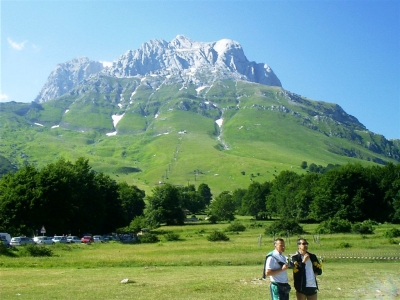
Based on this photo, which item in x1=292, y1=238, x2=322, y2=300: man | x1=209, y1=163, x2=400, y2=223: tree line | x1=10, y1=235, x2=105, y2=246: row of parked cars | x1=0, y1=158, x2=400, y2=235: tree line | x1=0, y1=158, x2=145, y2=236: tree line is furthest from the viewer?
x1=209, y1=163, x2=400, y2=223: tree line

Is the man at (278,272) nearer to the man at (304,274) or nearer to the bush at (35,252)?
the man at (304,274)

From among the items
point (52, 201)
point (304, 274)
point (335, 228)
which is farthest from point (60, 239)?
point (304, 274)

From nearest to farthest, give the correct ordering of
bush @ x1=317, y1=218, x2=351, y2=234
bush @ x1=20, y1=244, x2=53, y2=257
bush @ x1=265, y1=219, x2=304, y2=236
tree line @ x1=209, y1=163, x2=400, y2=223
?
Result: bush @ x1=20, y1=244, x2=53, y2=257 < bush @ x1=317, y1=218, x2=351, y2=234 < bush @ x1=265, y1=219, x2=304, y2=236 < tree line @ x1=209, y1=163, x2=400, y2=223

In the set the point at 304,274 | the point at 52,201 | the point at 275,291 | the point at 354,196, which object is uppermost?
the point at 52,201

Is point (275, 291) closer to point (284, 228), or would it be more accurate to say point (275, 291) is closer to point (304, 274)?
point (304, 274)

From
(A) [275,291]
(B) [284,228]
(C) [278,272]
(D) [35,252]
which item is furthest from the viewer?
(B) [284,228]

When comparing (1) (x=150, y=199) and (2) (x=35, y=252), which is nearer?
(2) (x=35, y=252)

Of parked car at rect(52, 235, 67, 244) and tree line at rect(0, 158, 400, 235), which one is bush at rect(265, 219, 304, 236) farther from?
parked car at rect(52, 235, 67, 244)

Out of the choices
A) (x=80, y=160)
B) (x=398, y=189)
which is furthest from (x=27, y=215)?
(x=398, y=189)

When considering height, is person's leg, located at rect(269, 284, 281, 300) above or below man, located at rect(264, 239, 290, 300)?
below

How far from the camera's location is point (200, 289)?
1997 centimetres

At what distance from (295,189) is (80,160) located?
7372 cm

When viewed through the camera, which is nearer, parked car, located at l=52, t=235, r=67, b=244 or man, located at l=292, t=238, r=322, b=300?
man, located at l=292, t=238, r=322, b=300

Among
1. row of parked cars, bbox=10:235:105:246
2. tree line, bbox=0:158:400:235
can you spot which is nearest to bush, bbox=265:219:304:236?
tree line, bbox=0:158:400:235
